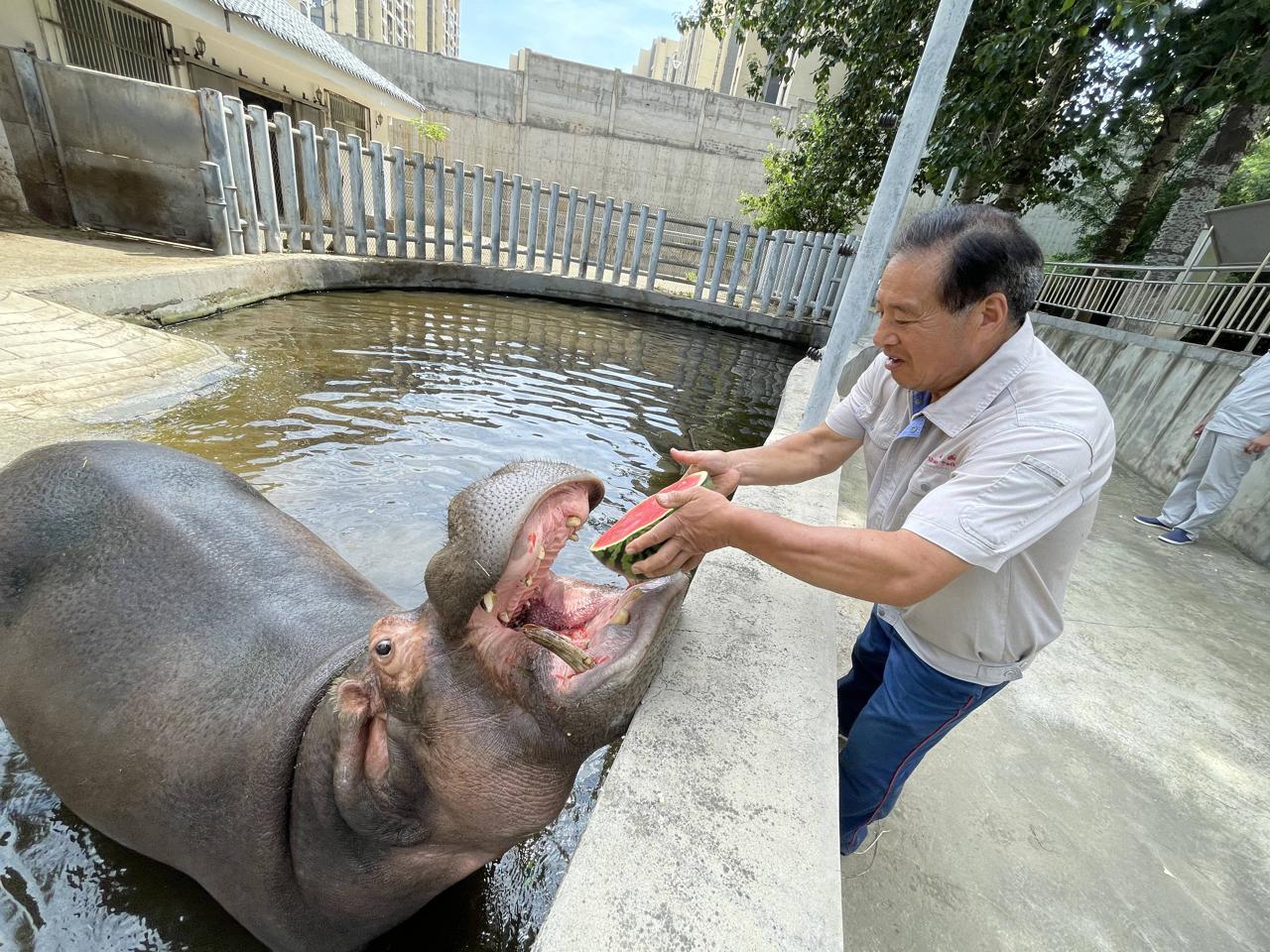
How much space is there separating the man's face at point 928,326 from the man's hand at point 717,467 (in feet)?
2.33

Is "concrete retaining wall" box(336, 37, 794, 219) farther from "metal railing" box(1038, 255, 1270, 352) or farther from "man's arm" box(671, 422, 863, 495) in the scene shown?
"man's arm" box(671, 422, 863, 495)

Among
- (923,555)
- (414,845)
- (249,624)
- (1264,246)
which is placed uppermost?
(1264,246)

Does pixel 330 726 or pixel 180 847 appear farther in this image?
pixel 180 847

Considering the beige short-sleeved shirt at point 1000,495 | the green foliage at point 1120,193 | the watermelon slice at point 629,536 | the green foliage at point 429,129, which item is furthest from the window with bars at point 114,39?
the green foliage at point 1120,193

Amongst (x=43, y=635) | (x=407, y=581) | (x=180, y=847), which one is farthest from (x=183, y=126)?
(x=180, y=847)

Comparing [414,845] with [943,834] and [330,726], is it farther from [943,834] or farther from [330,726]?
[943,834]

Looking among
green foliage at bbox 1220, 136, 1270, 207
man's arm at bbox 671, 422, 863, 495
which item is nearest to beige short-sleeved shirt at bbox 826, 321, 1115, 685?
man's arm at bbox 671, 422, 863, 495

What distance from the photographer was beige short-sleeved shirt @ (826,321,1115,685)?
141 centimetres

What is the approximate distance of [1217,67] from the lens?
7082 mm

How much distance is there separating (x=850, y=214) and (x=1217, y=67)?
796cm

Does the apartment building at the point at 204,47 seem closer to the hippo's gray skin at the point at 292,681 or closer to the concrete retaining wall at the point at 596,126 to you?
the concrete retaining wall at the point at 596,126

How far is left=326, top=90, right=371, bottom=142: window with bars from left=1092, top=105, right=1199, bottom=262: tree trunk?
1682 cm

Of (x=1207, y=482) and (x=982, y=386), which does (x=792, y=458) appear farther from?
(x=1207, y=482)

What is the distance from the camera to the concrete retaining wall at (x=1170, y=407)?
4.88m
